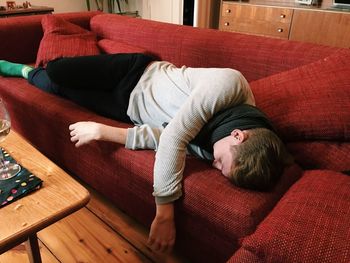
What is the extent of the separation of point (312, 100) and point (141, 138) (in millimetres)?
642

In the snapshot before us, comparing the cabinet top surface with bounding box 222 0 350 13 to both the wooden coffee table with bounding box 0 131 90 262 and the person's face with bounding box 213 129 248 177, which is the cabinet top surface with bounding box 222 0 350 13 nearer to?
the person's face with bounding box 213 129 248 177

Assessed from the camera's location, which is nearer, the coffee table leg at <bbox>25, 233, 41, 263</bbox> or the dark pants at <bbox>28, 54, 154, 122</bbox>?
the coffee table leg at <bbox>25, 233, 41, 263</bbox>

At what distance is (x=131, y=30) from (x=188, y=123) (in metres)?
1.28

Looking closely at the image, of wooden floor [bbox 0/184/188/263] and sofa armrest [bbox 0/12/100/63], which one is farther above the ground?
sofa armrest [bbox 0/12/100/63]

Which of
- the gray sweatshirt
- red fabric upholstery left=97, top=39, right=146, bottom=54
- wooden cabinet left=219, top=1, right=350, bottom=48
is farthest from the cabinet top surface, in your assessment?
the gray sweatshirt

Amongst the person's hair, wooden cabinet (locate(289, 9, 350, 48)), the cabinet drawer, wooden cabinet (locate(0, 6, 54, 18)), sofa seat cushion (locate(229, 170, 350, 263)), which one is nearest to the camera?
sofa seat cushion (locate(229, 170, 350, 263))

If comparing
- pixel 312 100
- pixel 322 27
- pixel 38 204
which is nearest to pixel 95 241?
pixel 38 204

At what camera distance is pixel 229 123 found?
1.01 metres

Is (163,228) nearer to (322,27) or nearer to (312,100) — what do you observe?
(312,100)

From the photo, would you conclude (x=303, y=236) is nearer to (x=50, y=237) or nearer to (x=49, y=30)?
(x=50, y=237)

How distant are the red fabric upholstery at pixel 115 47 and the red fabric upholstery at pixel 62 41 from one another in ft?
0.17

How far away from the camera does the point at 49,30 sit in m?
2.05

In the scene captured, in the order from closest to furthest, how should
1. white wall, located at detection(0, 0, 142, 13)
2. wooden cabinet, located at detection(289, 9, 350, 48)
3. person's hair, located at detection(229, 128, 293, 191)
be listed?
person's hair, located at detection(229, 128, 293, 191) < wooden cabinet, located at detection(289, 9, 350, 48) < white wall, located at detection(0, 0, 142, 13)

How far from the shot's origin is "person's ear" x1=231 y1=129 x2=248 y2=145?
942mm
